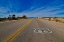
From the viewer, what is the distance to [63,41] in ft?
22.8

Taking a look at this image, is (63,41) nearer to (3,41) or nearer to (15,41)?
(15,41)

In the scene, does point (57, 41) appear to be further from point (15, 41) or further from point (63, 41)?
point (15, 41)

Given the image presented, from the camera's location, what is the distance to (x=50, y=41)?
6.90 m

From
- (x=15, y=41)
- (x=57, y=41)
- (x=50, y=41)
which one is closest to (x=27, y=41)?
(x=15, y=41)

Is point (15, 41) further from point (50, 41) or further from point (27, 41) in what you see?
point (50, 41)

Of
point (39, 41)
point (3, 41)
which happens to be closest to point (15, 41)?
point (3, 41)

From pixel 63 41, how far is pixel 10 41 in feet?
10.8

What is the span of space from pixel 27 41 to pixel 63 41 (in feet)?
7.40

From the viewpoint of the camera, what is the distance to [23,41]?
685 centimetres

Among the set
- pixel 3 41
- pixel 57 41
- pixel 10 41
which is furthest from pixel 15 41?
pixel 57 41

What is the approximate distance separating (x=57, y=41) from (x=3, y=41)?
3346mm

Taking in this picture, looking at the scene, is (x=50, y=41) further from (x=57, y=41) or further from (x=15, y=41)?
(x=15, y=41)

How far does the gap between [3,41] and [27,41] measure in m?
1.46

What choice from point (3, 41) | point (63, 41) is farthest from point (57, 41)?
point (3, 41)
